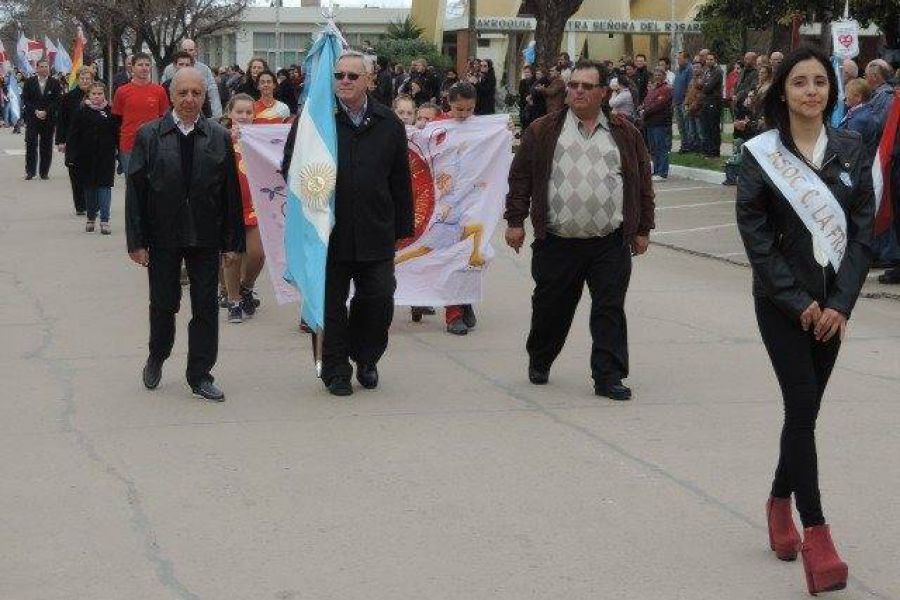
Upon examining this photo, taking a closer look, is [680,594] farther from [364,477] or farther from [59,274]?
[59,274]

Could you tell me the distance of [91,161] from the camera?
16719 millimetres

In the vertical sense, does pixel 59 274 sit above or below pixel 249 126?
below

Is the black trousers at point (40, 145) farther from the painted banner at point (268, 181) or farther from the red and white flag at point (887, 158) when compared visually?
the red and white flag at point (887, 158)

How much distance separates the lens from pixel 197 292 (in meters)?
8.55

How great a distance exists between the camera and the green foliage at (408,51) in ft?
175

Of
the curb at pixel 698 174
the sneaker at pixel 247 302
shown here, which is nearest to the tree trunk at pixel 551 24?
the curb at pixel 698 174

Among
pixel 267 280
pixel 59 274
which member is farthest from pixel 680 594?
pixel 59 274

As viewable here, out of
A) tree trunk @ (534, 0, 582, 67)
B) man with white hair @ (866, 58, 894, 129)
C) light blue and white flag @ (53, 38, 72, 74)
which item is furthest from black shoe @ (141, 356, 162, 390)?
light blue and white flag @ (53, 38, 72, 74)

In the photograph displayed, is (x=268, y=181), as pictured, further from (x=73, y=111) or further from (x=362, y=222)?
(x=73, y=111)

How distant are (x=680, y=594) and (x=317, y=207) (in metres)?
3.88

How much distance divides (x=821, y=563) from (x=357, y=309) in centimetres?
414

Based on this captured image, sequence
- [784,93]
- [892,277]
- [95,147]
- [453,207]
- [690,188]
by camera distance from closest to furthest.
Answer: [784,93] < [453,207] < [892,277] < [95,147] < [690,188]

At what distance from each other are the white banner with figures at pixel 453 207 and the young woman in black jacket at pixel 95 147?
6412 millimetres

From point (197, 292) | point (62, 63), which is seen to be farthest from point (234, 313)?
point (62, 63)
